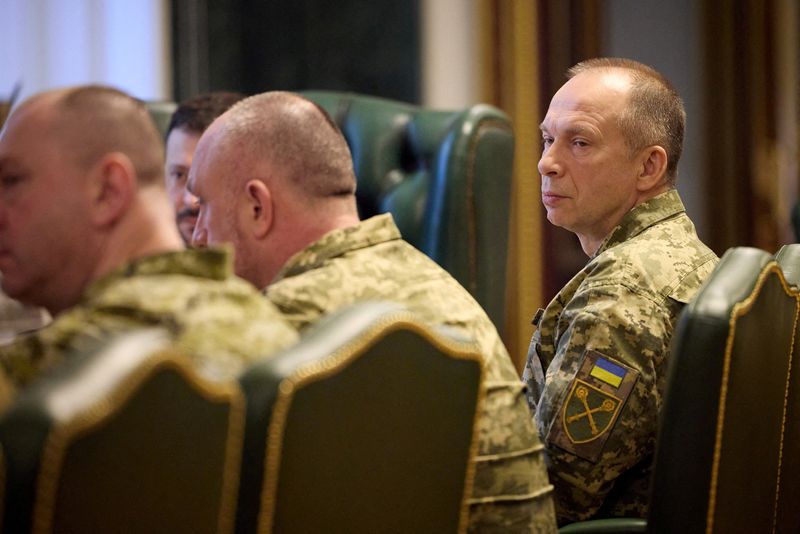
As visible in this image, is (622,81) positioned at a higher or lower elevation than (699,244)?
higher

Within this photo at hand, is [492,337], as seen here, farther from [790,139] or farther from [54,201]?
[790,139]

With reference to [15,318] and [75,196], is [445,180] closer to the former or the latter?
[15,318]

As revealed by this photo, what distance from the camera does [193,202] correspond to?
266 cm

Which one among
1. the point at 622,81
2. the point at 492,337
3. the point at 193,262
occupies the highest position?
the point at 622,81

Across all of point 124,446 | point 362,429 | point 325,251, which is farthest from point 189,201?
point 124,446

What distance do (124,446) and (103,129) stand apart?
622 millimetres

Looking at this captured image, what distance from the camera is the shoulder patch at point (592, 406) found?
6.31 ft

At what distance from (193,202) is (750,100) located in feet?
10.9

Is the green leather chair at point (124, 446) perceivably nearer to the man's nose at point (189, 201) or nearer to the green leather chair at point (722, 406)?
the green leather chair at point (722, 406)

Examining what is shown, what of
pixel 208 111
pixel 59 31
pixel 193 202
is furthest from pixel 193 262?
pixel 59 31

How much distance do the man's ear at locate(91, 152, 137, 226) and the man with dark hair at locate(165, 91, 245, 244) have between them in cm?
128

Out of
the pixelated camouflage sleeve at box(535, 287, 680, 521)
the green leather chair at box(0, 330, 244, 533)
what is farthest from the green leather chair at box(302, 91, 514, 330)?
the green leather chair at box(0, 330, 244, 533)

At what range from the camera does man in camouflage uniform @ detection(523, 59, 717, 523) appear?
1.94 meters

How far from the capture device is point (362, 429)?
3.89ft
